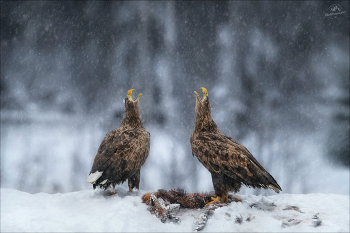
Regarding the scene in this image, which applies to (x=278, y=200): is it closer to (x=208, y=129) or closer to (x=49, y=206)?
(x=208, y=129)

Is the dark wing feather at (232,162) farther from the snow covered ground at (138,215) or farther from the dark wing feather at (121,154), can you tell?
the dark wing feather at (121,154)

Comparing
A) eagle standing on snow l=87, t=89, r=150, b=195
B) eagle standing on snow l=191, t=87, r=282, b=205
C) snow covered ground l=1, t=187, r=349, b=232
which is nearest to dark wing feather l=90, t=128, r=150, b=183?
eagle standing on snow l=87, t=89, r=150, b=195

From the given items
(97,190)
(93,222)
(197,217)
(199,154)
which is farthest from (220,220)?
(97,190)

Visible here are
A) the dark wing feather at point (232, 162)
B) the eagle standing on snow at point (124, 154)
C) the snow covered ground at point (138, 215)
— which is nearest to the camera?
the snow covered ground at point (138, 215)

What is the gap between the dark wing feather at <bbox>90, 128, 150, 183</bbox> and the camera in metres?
4.77

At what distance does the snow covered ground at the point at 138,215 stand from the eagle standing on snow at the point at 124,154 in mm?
452

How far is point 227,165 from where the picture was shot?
14.6 feet

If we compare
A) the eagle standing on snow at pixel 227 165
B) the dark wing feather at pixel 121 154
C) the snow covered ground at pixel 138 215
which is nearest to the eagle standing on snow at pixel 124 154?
the dark wing feather at pixel 121 154

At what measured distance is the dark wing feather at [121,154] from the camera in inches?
188

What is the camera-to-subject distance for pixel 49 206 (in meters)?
4.33

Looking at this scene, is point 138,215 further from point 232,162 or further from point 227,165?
point 232,162

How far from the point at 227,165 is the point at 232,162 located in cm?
11

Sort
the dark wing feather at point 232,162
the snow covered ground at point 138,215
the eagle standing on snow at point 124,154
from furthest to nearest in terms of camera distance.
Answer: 1. the eagle standing on snow at point 124,154
2. the dark wing feather at point 232,162
3. the snow covered ground at point 138,215

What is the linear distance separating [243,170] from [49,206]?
3.48 m
